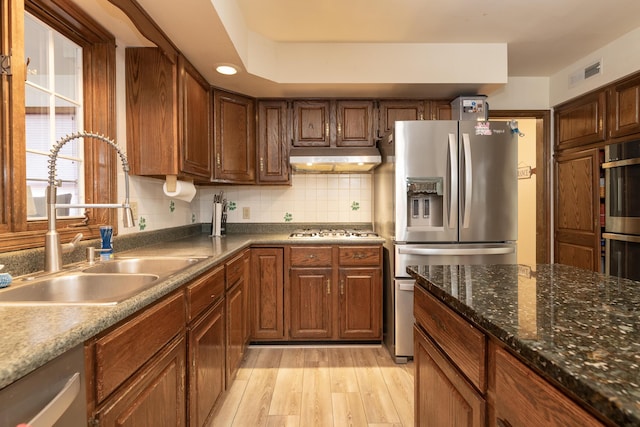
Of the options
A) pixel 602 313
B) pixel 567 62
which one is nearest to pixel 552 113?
pixel 567 62

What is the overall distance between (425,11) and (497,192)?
1.34 meters

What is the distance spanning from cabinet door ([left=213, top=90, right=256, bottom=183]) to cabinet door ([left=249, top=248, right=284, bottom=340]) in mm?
685

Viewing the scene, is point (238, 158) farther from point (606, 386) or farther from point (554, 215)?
point (554, 215)

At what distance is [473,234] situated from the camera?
243 centimetres

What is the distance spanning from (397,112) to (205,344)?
2363mm

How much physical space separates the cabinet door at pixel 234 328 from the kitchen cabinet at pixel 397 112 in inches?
70.2

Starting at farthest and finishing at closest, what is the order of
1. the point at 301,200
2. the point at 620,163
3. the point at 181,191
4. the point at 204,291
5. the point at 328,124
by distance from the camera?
the point at 301,200
the point at 328,124
the point at 620,163
the point at 181,191
the point at 204,291

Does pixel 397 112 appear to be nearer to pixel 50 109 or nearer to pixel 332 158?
pixel 332 158

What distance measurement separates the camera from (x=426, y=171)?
2.39 meters

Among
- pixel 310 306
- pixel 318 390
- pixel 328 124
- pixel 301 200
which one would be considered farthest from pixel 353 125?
pixel 318 390

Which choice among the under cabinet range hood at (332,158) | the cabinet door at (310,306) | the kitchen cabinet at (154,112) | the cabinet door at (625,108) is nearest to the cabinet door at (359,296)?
the cabinet door at (310,306)

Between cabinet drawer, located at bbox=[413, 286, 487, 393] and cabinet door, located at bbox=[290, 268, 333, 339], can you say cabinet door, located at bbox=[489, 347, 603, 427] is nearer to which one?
cabinet drawer, located at bbox=[413, 286, 487, 393]

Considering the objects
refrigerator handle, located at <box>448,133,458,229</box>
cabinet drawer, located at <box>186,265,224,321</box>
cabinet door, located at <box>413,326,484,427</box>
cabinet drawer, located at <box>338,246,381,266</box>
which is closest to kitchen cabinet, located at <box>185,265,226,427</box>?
cabinet drawer, located at <box>186,265,224,321</box>

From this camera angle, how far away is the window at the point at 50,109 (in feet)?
4.82
